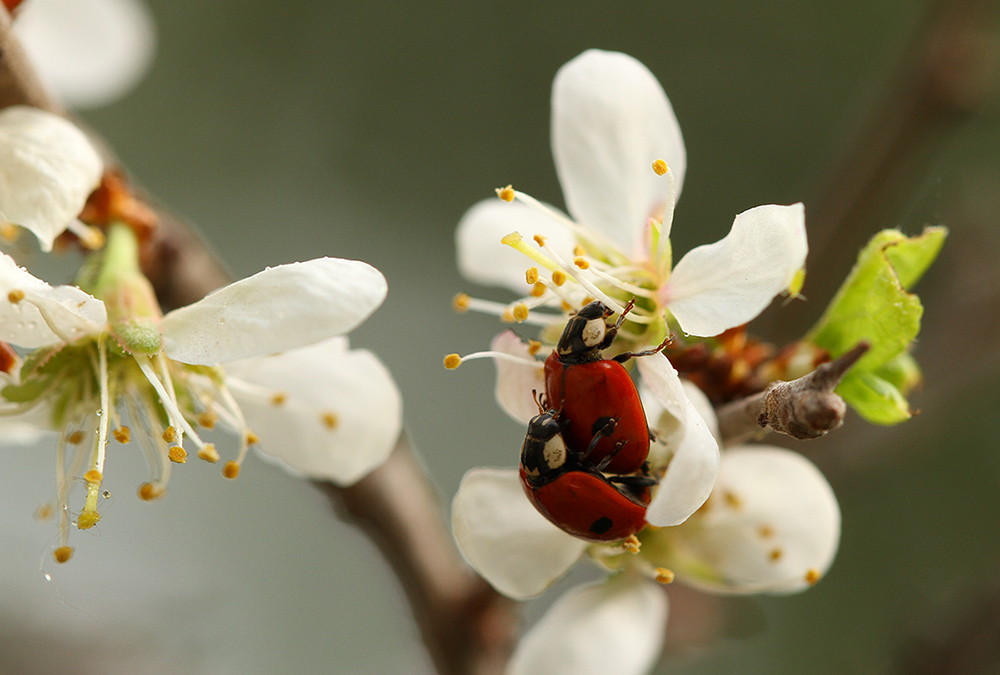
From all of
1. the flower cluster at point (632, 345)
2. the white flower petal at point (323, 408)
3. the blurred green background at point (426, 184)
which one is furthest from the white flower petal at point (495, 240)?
the blurred green background at point (426, 184)

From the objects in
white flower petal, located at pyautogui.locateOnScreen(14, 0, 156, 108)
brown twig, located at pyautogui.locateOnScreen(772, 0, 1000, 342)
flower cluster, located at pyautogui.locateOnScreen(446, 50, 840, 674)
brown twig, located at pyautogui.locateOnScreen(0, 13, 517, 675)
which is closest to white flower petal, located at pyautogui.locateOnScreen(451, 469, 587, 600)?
flower cluster, located at pyautogui.locateOnScreen(446, 50, 840, 674)

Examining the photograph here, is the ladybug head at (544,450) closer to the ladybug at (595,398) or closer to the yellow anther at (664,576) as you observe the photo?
the ladybug at (595,398)

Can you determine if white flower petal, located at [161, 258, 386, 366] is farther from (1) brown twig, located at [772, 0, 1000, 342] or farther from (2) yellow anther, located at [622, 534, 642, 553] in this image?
(1) brown twig, located at [772, 0, 1000, 342]

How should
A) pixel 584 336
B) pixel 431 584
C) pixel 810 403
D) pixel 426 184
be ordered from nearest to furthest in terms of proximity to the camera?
pixel 810 403 < pixel 584 336 < pixel 431 584 < pixel 426 184

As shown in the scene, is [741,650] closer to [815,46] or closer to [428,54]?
[815,46]

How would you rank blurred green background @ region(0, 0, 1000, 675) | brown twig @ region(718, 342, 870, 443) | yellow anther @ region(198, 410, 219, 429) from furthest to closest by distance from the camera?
1. blurred green background @ region(0, 0, 1000, 675)
2. yellow anther @ region(198, 410, 219, 429)
3. brown twig @ region(718, 342, 870, 443)

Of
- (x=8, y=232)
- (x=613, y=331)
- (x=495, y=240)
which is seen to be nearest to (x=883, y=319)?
(x=613, y=331)

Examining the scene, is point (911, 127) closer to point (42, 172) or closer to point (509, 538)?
point (509, 538)
